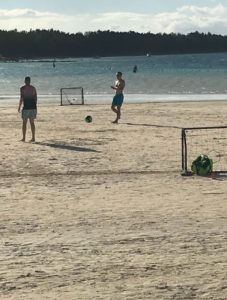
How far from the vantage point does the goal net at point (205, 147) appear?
11.2m

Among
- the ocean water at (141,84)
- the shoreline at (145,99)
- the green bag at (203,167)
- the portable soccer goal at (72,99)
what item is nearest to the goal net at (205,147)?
the green bag at (203,167)

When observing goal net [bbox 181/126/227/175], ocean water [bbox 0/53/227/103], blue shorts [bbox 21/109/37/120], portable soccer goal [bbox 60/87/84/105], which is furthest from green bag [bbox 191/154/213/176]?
ocean water [bbox 0/53/227/103]

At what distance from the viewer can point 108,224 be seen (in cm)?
762

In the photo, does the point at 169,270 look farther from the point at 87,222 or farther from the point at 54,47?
the point at 54,47

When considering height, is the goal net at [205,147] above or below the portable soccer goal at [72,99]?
below

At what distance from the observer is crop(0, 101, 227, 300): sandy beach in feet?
18.7

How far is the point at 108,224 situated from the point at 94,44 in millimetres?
177138

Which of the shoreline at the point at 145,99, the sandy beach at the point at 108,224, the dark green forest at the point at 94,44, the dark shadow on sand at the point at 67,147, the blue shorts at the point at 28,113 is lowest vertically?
the sandy beach at the point at 108,224

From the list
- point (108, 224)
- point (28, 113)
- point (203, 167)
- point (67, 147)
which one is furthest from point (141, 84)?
point (108, 224)

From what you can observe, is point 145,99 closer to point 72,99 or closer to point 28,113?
point 72,99

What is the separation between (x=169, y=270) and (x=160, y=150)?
7.61 meters

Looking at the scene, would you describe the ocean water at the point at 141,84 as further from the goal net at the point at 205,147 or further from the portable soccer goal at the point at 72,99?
the goal net at the point at 205,147

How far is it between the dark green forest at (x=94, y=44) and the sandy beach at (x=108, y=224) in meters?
165

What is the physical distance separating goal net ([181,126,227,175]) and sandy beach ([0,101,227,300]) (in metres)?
0.25
